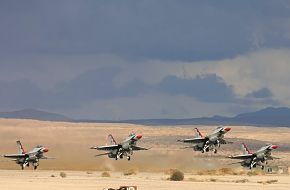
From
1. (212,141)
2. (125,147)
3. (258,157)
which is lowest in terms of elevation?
(258,157)

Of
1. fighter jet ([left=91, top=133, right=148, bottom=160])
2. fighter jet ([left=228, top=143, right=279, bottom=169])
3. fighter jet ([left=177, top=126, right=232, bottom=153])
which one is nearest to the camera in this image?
fighter jet ([left=177, top=126, right=232, bottom=153])

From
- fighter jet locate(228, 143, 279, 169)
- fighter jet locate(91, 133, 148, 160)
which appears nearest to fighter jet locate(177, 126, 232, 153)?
fighter jet locate(228, 143, 279, 169)

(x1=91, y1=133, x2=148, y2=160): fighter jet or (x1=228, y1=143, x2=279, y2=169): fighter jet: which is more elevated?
(x1=91, y1=133, x2=148, y2=160): fighter jet

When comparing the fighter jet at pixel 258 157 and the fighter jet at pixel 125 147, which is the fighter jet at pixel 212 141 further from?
the fighter jet at pixel 125 147

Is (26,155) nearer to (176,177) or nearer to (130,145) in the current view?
(130,145)

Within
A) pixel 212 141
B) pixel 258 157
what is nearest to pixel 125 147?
pixel 212 141

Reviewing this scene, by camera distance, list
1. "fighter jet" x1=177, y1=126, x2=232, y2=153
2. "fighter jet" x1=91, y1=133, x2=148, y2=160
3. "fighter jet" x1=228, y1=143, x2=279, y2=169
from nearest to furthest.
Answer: "fighter jet" x1=177, y1=126, x2=232, y2=153, "fighter jet" x1=228, y1=143, x2=279, y2=169, "fighter jet" x1=91, y1=133, x2=148, y2=160

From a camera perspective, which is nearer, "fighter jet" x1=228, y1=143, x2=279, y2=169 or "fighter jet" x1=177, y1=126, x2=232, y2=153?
"fighter jet" x1=177, y1=126, x2=232, y2=153

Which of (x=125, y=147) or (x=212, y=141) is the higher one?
(x=125, y=147)

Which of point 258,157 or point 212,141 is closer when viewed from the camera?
point 212,141

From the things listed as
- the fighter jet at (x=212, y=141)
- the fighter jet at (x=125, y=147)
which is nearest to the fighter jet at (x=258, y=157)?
the fighter jet at (x=212, y=141)

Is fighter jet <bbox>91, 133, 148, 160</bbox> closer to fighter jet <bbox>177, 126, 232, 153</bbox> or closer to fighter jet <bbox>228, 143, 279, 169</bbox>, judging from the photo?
fighter jet <bbox>177, 126, 232, 153</bbox>

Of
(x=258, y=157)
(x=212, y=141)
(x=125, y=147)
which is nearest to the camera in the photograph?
(x=212, y=141)

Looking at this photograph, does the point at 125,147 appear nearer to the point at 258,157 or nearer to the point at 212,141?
the point at 212,141
